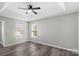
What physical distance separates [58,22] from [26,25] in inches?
137

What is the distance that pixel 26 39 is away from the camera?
5.89 metres

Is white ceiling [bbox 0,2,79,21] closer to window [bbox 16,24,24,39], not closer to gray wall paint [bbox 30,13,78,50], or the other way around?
gray wall paint [bbox 30,13,78,50]

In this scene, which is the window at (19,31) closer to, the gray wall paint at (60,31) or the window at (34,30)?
the window at (34,30)

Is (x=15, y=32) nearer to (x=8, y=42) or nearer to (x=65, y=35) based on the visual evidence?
(x=8, y=42)

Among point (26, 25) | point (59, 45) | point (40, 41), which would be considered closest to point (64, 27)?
point (59, 45)

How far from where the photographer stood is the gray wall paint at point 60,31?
318cm

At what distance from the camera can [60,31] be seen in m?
3.71

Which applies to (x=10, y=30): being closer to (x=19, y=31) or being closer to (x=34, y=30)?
(x=19, y=31)

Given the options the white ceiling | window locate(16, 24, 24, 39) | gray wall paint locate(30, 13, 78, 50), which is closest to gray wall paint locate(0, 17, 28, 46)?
window locate(16, 24, 24, 39)

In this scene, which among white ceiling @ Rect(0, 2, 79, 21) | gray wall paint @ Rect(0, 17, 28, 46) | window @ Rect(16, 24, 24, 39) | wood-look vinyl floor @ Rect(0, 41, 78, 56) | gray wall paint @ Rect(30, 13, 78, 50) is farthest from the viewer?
window @ Rect(16, 24, 24, 39)

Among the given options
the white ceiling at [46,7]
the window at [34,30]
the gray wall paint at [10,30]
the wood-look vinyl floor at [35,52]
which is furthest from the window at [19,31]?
the white ceiling at [46,7]

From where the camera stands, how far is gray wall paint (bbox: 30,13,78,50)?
3.18 m

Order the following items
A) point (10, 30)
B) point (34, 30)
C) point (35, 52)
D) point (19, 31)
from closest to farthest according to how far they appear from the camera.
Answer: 1. point (35, 52)
2. point (10, 30)
3. point (19, 31)
4. point (34, 30)

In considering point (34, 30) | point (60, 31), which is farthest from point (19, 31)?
point (60, 31)
